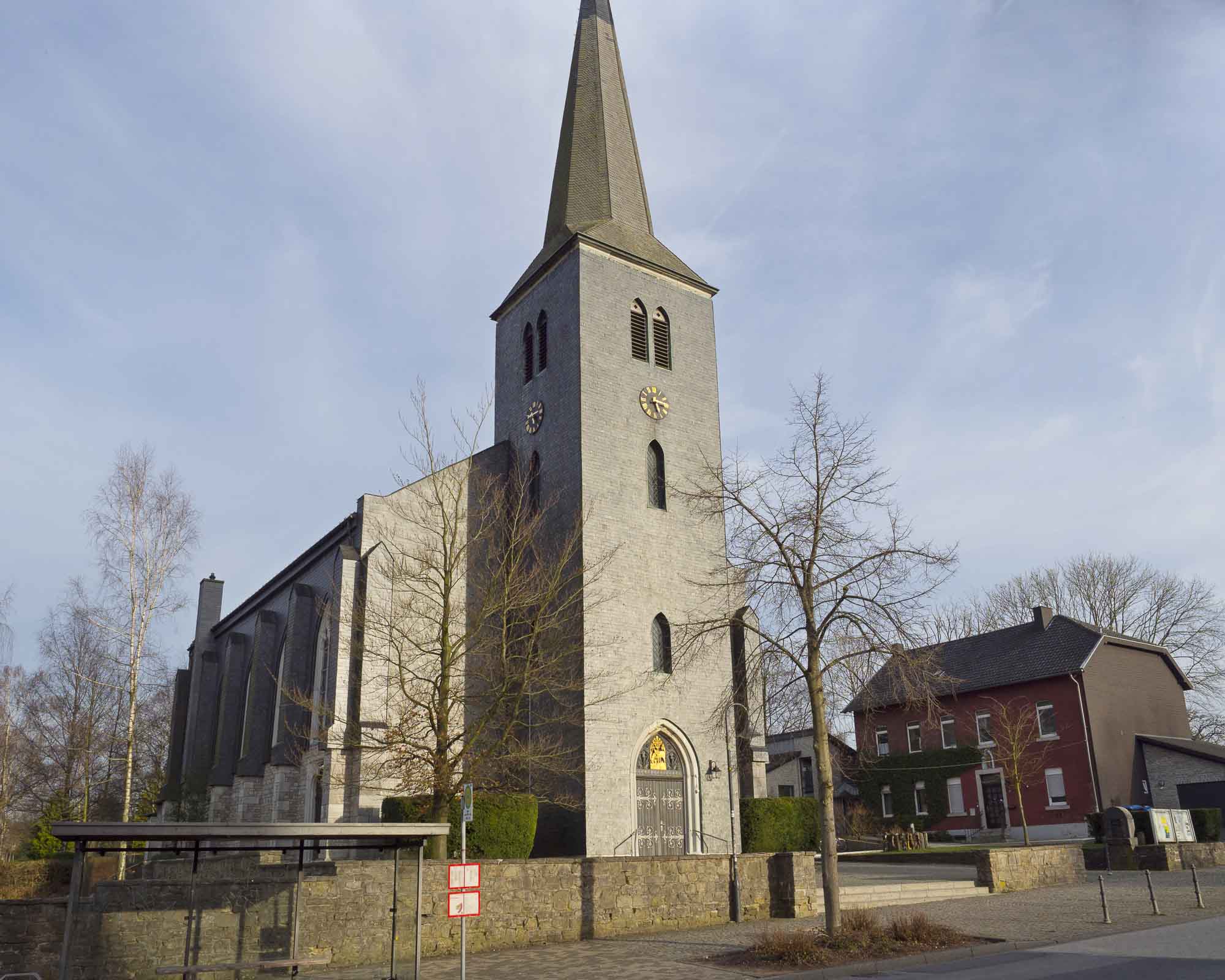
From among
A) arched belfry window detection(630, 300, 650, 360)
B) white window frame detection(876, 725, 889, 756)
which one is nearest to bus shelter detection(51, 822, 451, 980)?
arched belfry window detection(630, 300, 650, 360)

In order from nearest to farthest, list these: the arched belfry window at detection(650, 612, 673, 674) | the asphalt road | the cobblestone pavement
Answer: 1. the asphalt road
2. the cobblestone pavement
3. the arched belfry window at detection(650, 612, 673, 674)

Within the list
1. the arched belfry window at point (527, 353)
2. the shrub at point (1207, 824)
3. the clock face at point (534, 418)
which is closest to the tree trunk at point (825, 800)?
the clock face at point (534, 418)

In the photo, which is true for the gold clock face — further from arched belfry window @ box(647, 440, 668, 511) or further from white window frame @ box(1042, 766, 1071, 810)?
white window frame @ box(1042, 766, 1071, 810)

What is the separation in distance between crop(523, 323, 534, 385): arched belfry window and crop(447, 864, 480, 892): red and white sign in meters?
18.6

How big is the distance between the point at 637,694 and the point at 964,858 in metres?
11.9

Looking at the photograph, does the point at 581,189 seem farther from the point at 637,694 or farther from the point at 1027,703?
the point at 1027,703

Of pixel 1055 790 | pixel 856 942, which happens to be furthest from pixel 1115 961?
pixel 1055 790

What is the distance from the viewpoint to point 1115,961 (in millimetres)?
12336

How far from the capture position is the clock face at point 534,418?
1108 inches

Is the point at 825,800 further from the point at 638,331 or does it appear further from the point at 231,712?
the point at 231,712

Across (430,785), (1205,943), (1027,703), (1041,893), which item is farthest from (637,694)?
(1027,703)

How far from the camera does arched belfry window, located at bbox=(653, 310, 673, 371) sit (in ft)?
94.8

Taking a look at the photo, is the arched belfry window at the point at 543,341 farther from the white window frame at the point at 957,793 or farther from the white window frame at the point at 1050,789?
the white window frame at the point at 957,793

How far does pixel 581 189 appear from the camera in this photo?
3111cm
